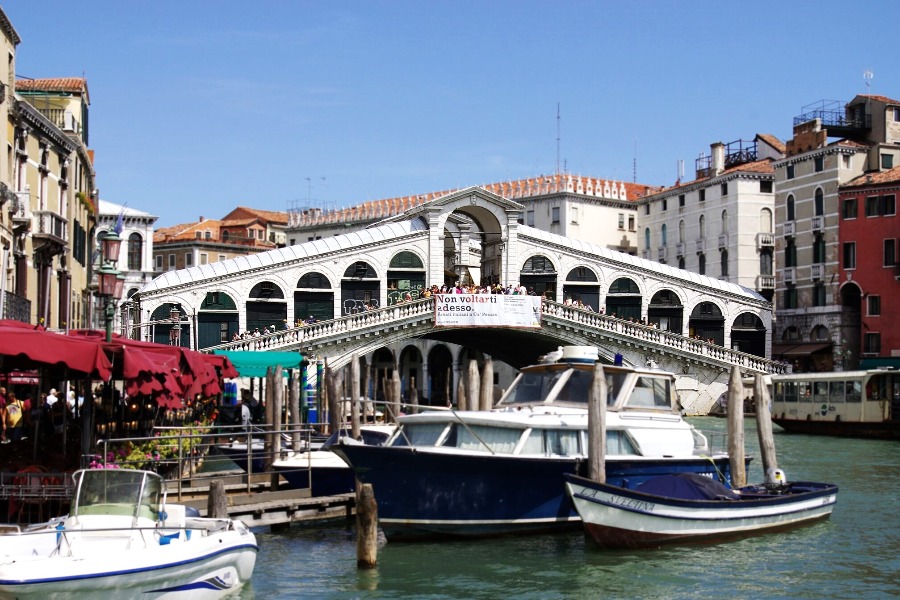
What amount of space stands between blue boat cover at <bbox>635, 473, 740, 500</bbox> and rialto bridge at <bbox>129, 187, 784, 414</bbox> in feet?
81.2

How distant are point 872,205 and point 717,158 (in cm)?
1232

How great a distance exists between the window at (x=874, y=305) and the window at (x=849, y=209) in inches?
118

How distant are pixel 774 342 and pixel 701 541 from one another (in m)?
36.3

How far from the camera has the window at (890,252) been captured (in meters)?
44.2

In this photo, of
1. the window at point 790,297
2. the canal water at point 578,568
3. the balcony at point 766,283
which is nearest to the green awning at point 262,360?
the canal water at point 578,568

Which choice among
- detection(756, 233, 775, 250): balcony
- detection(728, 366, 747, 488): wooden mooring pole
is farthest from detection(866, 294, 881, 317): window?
detection(728, 366, 747, 488): wooden mooring pole

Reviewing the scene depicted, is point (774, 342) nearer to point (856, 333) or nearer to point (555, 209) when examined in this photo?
point (856, 333)

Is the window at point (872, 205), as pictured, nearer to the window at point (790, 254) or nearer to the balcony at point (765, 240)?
the window at point (790, 254)

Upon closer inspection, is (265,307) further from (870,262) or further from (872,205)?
(872,205)

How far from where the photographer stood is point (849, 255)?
46.1 meters

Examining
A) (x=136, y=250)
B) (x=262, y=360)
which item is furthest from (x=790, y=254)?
(x=136, y=250)

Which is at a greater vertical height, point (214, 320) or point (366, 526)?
point (214, 320)

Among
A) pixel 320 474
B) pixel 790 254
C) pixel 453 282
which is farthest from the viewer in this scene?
pixel 453 282

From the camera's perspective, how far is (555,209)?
62438mm
